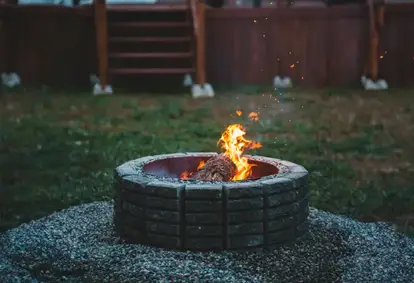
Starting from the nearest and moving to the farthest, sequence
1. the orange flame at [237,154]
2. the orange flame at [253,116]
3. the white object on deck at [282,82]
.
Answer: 1. the orange flame at [237,154]
2. the orange flame at [253,116]
3. the white object on deck at [282,82]

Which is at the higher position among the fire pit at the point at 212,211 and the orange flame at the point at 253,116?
the fire pit at the point at 212,211

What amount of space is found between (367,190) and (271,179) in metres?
1.94

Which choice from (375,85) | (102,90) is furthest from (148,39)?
(375,85)

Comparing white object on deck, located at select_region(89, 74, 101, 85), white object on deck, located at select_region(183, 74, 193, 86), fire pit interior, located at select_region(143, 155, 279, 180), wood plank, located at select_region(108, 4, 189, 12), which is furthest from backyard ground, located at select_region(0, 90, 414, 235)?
wood plank, located at select_region(108, 4, 189, 12)

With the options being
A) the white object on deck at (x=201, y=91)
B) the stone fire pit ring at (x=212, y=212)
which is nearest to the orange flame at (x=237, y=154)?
the stone fire pit ring at (x=212, y=212)

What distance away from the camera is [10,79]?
456 inches

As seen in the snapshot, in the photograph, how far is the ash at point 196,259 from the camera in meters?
2.78

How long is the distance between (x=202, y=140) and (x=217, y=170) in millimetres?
3381

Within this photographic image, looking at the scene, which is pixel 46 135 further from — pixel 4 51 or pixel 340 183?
pixel 4 51

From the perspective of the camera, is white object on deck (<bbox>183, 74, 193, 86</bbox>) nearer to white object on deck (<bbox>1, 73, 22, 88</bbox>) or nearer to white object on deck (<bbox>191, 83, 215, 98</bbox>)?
white object on deck (<bbox>191, 83, 215, 98</bbox>)

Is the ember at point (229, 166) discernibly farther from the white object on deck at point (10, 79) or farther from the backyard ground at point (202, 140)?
the white object on deck at point (10, 79)

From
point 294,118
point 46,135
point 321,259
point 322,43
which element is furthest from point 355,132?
point 322,43

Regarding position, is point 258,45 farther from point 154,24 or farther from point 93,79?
point 93,79

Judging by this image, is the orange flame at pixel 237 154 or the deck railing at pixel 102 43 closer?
the orange flame at pixel 237 154
